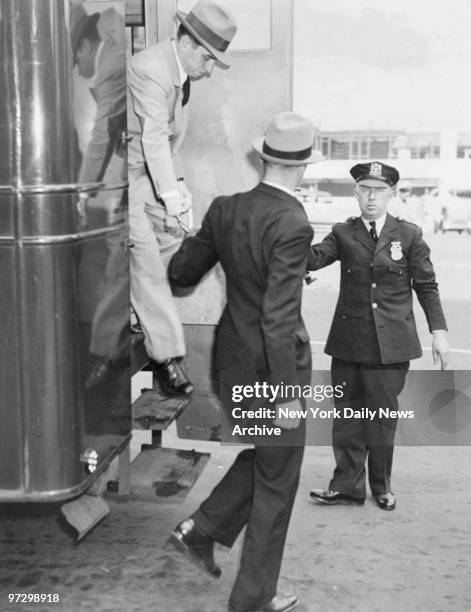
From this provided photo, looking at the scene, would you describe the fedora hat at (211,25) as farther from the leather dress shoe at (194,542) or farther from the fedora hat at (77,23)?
the leather dress shoe at (194,542)

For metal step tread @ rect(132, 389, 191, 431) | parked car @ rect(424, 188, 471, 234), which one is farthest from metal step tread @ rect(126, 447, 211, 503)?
parked car @ rect(424, 188, 471, 234)

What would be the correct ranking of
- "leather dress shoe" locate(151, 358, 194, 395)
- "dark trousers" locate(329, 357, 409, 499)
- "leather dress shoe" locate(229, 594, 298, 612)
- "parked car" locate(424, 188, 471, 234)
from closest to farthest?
1. "leather dress shoe" locate(229, 594, 298, 612)
2. "leather dress shoe" locate(151, 358, 194, 395)
3. "dark trousers" locate(329, 357, 409, 499)
4. "parked car" locate(424, 188, 471, 234)

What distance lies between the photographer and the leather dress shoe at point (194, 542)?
11.1 ft

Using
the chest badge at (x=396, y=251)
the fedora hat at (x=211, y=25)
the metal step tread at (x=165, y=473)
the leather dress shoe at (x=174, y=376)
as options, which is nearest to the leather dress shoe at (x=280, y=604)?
the metal step tread at (x=165, y=473)

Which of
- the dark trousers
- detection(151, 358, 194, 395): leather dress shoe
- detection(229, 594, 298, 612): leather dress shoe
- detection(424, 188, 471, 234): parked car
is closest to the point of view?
detection(229, 594, 298, 612): leather dress shoe

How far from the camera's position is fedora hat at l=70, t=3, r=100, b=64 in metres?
2.80

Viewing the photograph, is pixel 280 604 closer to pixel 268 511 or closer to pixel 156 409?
pixel 268 511

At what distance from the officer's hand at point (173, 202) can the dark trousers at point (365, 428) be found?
1392 mm

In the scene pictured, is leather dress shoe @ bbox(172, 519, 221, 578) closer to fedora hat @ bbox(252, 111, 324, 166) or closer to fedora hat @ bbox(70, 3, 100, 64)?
fedora hat @ bbox(252, 111, 324, 166)

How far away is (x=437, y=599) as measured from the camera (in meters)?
3.50

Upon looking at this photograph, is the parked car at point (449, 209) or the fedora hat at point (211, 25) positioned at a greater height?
the fedora hat at point (211, 25)

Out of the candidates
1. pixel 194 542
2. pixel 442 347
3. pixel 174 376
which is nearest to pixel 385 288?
pixel 442 347

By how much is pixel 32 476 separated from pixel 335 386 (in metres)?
2.13

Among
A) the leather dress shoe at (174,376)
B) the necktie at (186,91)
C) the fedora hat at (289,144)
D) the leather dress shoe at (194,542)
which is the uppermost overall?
the necktie at (186,91)
